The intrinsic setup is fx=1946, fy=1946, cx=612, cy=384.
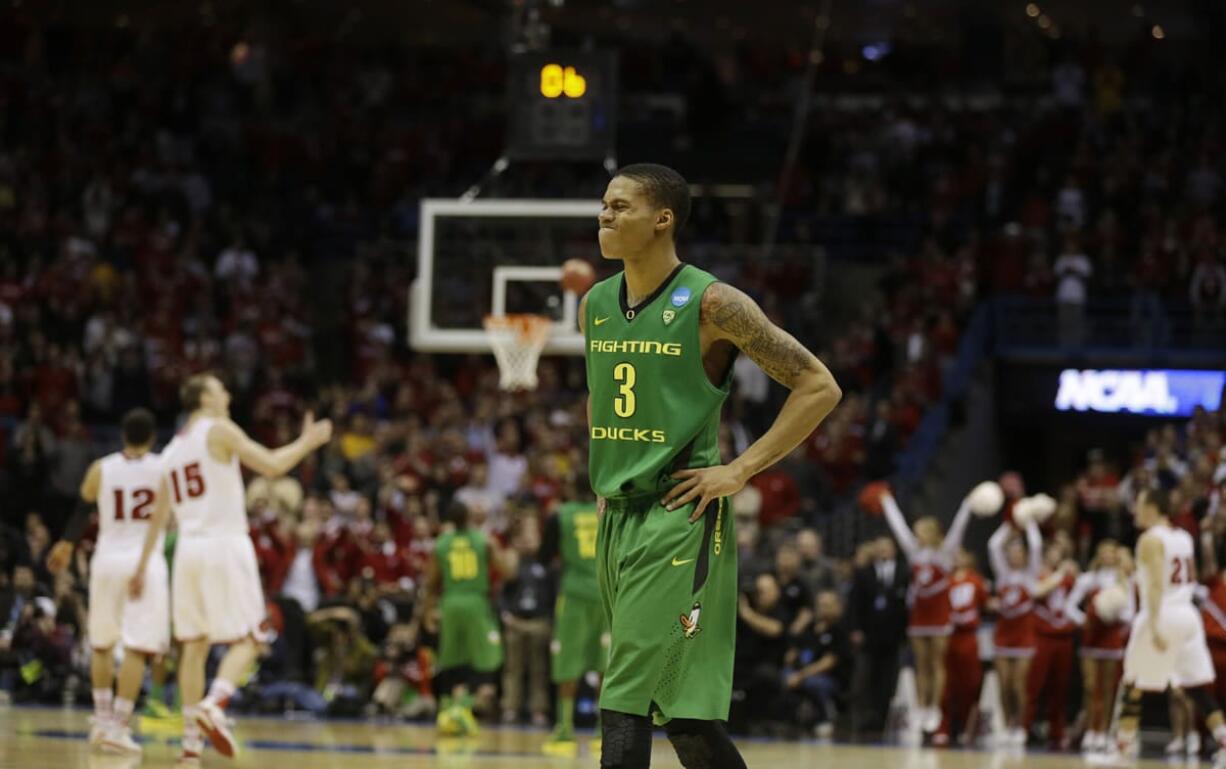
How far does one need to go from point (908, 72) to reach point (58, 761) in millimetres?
22191

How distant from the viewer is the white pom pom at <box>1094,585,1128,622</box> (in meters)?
16.1

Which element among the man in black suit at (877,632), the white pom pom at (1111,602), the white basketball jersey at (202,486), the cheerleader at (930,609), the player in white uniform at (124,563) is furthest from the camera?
the man in black suit at (877,632)

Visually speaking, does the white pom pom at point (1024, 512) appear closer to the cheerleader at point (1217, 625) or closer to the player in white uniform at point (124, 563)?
the cheerleader at point (1217, 625)

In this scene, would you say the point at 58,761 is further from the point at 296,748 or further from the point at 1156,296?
the point at 1156,296

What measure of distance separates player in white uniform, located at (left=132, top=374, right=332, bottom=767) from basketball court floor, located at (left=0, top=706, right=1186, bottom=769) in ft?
2.02

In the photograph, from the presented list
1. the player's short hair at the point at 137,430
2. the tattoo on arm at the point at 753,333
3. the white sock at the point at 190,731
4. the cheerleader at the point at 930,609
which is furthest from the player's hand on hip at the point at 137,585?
the cheerleader at the point at 930,609

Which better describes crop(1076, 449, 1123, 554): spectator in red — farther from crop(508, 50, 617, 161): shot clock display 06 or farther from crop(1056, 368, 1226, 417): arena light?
crop(508, 50, 617, 161): shot clock display 06

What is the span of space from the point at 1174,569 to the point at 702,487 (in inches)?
340

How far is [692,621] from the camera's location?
6.18 m

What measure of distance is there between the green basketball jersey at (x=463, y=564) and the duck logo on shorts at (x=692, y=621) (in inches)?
384

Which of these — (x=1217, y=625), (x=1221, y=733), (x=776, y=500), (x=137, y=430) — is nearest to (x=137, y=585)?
(x=137, y=430)

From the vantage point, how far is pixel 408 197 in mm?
28375

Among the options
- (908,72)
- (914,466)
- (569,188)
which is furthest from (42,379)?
(908,72)

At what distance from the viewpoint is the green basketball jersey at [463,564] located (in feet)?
51.9
